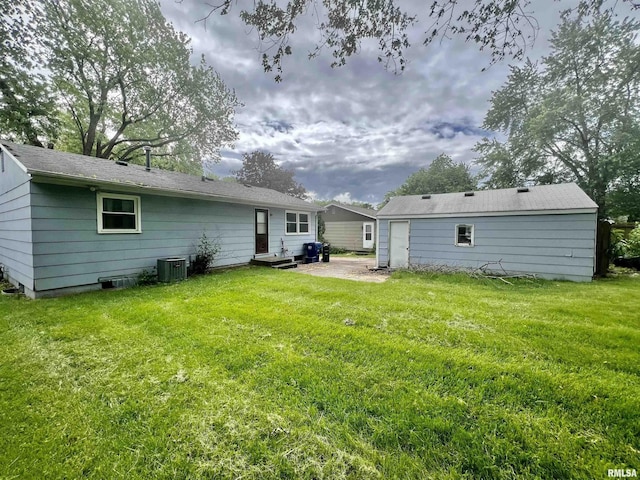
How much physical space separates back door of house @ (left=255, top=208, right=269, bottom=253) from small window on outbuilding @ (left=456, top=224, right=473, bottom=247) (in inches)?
289

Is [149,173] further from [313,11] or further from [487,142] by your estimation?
[487,142]

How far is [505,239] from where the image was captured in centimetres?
841

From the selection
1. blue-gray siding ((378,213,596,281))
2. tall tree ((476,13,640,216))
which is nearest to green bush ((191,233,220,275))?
blue-gray siding ((378,213,596,281))

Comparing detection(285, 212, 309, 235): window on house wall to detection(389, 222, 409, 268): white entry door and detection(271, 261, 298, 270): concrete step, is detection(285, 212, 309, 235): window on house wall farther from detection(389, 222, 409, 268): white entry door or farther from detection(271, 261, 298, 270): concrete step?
detection(389, 222, 409, 268): white entry door

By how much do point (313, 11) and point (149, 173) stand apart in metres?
7.75

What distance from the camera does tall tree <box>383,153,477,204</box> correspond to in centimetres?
2705

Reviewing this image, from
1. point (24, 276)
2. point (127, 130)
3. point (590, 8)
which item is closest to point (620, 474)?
point (590, 8)

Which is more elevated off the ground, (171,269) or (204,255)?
(204,255)

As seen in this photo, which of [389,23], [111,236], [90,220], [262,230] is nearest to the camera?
[389,23]

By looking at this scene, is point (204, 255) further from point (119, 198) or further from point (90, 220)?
point (90, 220)

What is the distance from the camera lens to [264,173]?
115 ft

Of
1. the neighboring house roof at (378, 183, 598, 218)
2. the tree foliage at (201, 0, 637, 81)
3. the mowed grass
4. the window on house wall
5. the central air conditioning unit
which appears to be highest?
the tree foliage at (201, 0, 637, 81)

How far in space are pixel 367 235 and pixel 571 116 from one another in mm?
13782

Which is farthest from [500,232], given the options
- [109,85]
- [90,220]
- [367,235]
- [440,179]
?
[440,179]
